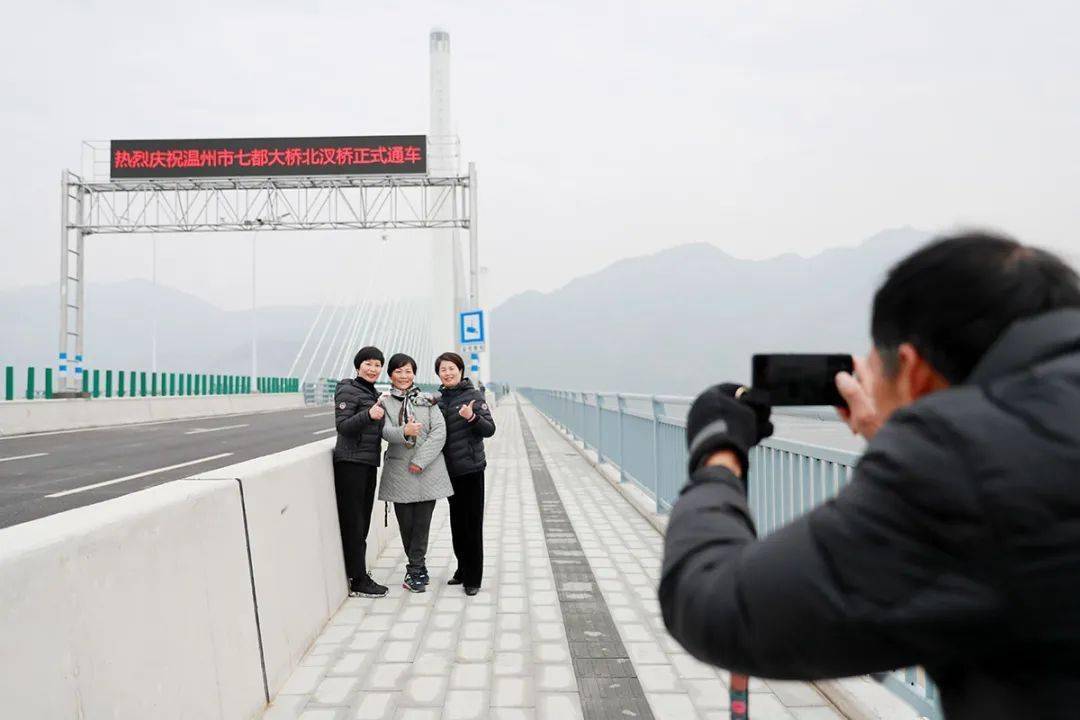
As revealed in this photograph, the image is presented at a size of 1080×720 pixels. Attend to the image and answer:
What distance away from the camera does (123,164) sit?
76.2 feet

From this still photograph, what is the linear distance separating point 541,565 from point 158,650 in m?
4.15

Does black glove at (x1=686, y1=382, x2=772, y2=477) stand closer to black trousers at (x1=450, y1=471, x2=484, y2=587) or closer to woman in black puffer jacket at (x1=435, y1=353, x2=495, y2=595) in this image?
woman in black puffer jacket at (x1=435, y1=353, x2=495, y2=595)

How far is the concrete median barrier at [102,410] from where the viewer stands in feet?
56.4

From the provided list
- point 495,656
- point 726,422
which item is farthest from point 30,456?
point 726,422

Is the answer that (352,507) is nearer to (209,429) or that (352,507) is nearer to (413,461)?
(413,461)

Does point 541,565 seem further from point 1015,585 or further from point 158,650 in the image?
point 1015,585

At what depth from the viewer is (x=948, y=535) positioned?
0.80 m

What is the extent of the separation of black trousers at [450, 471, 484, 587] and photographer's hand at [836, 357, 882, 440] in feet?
15.1

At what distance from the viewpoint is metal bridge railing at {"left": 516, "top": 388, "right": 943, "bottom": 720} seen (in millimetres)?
A: 3465

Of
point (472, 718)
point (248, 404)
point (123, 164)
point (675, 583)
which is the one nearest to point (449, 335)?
point (248, 404)

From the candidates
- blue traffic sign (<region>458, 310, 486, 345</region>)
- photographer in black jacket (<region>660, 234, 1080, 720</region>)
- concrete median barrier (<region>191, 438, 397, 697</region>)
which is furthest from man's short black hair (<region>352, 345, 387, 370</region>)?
blue traffic sign (<region>458, 310, 486, 345</region>)

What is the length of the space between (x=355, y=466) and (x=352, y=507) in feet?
0.91

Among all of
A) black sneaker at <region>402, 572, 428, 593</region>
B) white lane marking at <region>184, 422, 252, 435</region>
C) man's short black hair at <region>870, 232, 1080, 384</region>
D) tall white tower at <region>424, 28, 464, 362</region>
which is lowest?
black sneaker at <region>402, 572, 428, 593</region>

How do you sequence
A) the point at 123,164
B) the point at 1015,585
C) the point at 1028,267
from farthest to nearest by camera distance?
1. the point at 123,164
2. the point at 1028,267
3. the point at 1015,585
